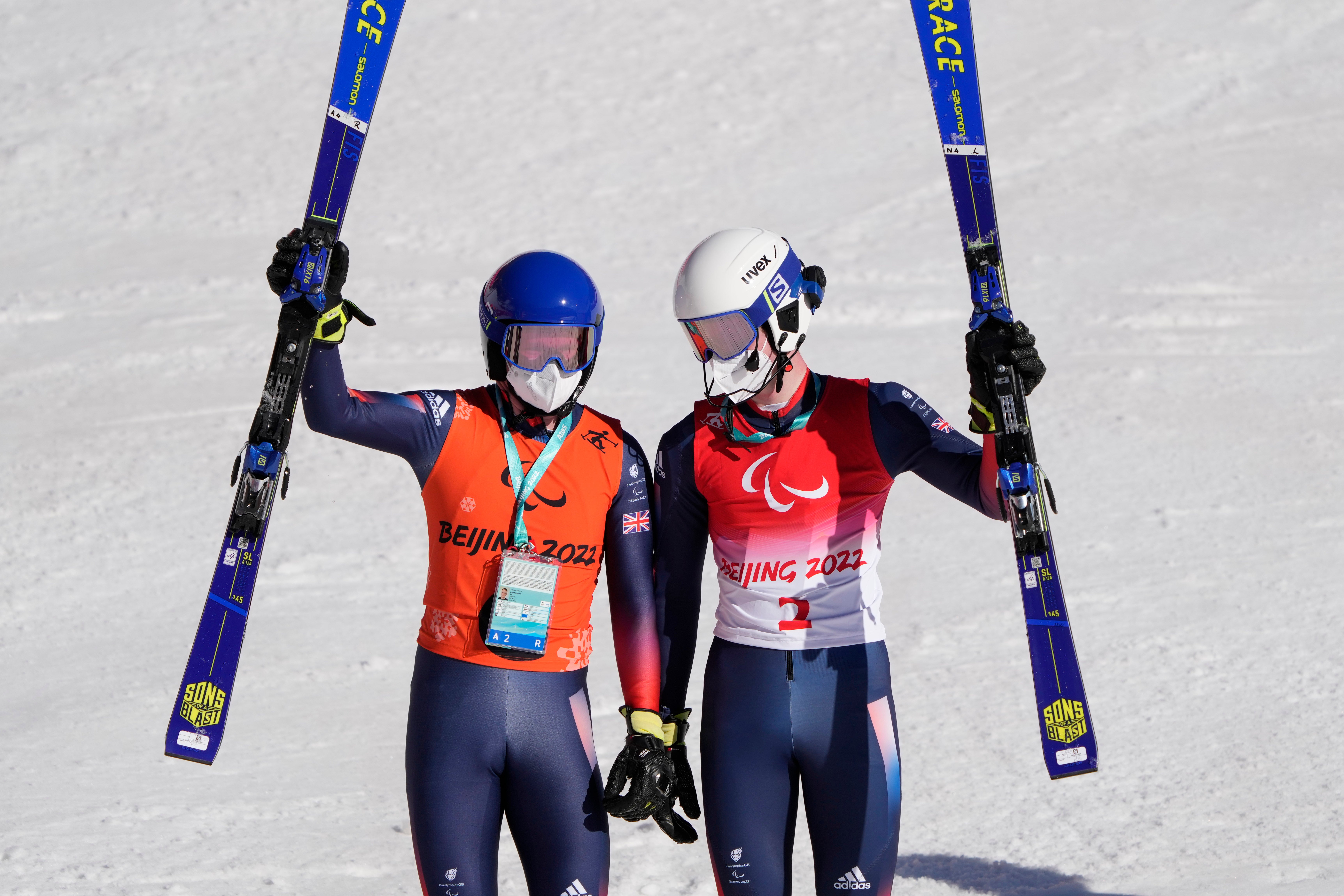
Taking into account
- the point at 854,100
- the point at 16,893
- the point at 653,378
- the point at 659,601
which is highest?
the point at 854,100

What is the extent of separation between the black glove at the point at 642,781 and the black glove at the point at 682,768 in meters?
0.03

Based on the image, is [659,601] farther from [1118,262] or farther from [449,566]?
[1118,262]

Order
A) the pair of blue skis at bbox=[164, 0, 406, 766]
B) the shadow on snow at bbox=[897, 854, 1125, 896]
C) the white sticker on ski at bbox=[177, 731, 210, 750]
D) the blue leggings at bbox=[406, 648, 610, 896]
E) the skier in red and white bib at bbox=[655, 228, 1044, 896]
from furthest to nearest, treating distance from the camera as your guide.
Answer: the shadow on snow at bbox=[897, 854, 1125, 896] → the white sticker on ski at bbox=[177, 731, 210, 750] → the pair of blue skis at bbox=[164, 0, 406, 766] → the skier in red and white bib at bbox=[655, 228, 1044, 896] → the blue leggings at bbox=[406, 648, 610, 896]

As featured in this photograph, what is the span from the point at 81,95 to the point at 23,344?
9.47m

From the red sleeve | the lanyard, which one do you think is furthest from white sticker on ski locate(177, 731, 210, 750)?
the red sleeve

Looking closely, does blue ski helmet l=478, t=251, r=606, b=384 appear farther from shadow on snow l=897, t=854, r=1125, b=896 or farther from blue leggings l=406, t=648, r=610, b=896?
shadow on snow l=897, t=854, r=1125, b=896

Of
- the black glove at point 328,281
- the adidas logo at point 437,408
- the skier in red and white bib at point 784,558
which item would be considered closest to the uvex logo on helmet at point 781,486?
the skier in red and white bib at point 784,558

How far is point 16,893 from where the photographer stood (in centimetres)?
648

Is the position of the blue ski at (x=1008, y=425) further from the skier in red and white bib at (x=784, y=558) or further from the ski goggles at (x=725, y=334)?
the ski goggles at (x=725, y=334)

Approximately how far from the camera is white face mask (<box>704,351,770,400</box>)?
4.50m

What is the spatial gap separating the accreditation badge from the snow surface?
2.64 m

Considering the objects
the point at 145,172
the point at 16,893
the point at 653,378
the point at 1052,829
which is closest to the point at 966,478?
the point at 1052,829

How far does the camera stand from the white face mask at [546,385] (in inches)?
174

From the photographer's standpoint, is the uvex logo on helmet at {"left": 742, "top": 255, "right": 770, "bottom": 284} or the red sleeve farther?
the uvex logo on helmet at {"left": 742, "top": 255, "right": 770, "bottom": 284}
